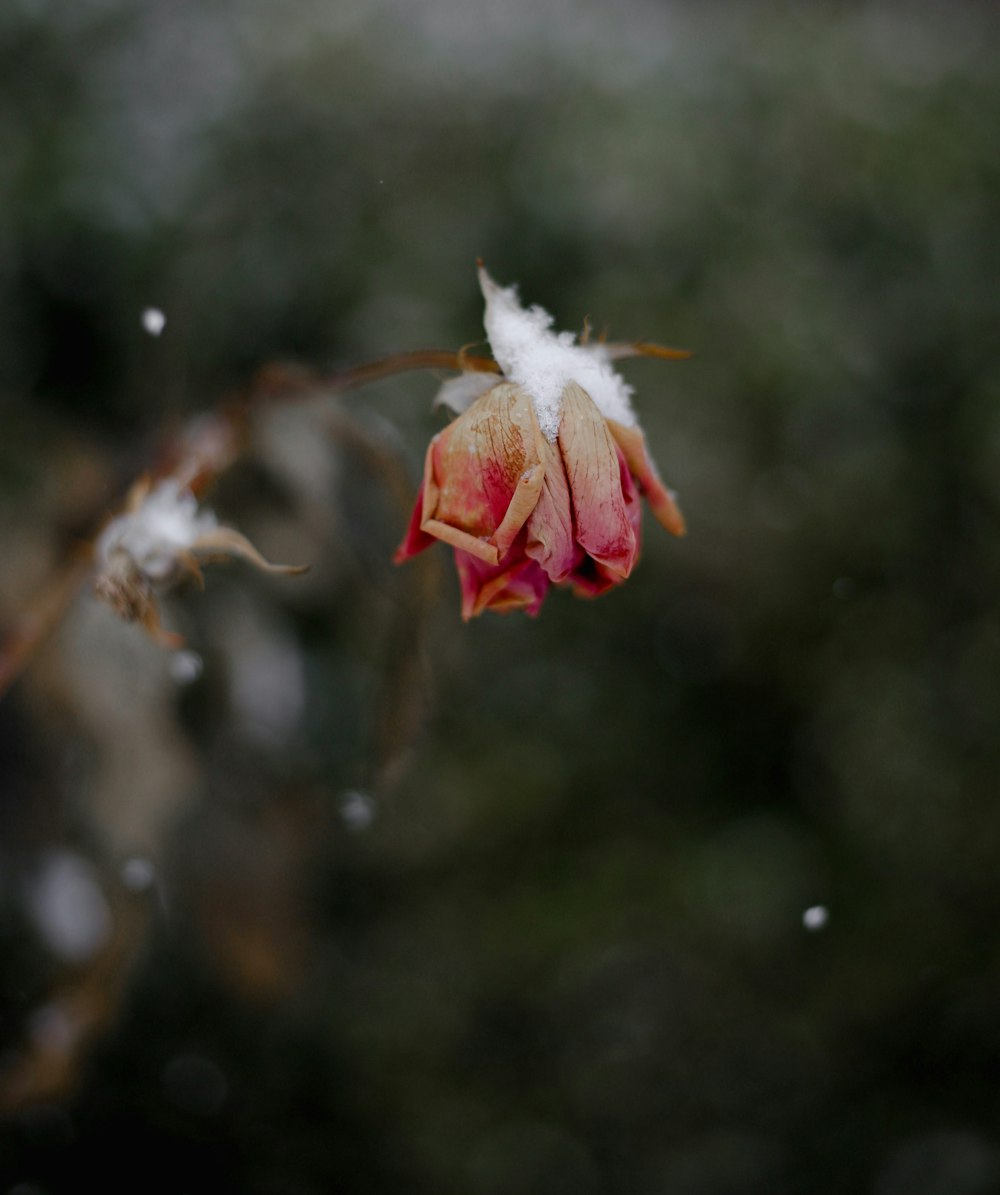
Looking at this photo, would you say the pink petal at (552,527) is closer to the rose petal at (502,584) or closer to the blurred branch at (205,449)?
the rose petal at (502,584)

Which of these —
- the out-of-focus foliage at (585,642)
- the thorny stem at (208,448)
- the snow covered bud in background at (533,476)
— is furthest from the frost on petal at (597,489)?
the out-of-focus foliage at (585,642)

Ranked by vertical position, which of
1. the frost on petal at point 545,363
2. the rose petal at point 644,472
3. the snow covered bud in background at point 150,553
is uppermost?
the frost on petal at point 545,363

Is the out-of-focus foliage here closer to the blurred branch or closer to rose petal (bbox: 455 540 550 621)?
the blurred branch

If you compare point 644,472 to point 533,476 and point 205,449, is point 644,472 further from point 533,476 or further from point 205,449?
point 205,449

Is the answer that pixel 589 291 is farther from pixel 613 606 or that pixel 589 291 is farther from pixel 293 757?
pixel 293 757

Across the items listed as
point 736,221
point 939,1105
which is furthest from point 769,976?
point 736,221
